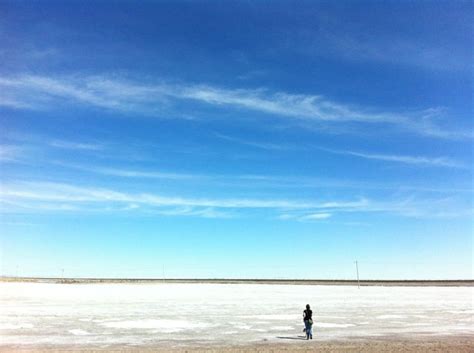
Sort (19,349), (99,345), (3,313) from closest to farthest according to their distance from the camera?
(19,349), (99,345), (3,313)

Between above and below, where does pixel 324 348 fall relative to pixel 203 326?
below

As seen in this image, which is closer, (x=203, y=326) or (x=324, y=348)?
(x=324, y=348)

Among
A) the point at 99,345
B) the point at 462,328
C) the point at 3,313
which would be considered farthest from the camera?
the point at 3,313

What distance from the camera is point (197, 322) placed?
28062mm

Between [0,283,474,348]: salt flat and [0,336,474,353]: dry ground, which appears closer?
[0,336,474,353]: dry ground

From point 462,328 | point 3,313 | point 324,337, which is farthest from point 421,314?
point 3,313

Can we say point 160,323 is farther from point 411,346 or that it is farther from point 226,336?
point 411,346

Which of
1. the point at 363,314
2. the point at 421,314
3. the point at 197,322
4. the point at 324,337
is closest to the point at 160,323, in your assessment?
the point at 197,322

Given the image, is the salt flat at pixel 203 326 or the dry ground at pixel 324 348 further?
the salt flat at pixel 203 326

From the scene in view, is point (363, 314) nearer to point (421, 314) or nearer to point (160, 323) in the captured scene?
point (421, 314)

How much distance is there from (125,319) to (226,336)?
9.37m

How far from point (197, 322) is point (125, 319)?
183 inches

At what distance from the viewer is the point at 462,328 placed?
25781mm

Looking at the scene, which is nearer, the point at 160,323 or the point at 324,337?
the point at 324,337
